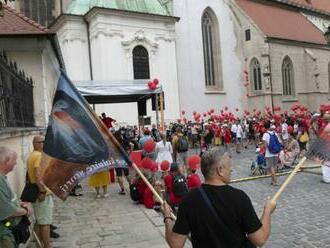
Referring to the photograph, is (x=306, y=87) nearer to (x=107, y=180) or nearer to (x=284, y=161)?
(x=284, y=161)

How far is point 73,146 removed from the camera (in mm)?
4328

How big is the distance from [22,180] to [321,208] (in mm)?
5828

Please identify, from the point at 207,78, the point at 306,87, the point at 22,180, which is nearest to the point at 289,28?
the point at 306,87

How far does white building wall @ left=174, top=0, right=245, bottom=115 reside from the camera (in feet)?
112

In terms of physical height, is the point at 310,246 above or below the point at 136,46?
below

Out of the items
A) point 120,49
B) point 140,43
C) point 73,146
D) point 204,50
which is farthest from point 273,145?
point 204,50

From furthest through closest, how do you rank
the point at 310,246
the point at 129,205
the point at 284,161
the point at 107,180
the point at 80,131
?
1. the point at 284,161
2. the point at 107,180
3. the point at 129,205
4. the point at 310,246
5. the point at 80,131

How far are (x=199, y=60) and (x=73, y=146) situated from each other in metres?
31.4

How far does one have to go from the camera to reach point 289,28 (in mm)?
42375

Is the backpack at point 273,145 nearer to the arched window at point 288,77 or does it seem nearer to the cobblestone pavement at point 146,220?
the cobblestone pavement at point 146,220

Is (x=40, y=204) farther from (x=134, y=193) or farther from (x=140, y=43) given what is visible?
(x=140, y=43)

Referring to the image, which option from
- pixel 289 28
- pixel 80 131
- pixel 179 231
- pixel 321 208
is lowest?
pixel 321 208

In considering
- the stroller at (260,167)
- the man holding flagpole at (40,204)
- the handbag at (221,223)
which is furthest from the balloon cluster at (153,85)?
the handbag at (221,223)

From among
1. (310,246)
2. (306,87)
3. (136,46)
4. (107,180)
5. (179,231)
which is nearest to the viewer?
(179,231)
